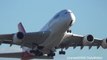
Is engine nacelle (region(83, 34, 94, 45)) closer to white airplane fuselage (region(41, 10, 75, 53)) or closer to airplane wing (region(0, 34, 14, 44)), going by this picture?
white airplane fuselage (region(41, 10, 75, 53))

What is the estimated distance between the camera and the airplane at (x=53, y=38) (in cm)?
2642

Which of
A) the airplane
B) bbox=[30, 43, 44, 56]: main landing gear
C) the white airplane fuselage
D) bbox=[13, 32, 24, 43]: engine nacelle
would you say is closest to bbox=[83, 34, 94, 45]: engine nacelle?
the airplane

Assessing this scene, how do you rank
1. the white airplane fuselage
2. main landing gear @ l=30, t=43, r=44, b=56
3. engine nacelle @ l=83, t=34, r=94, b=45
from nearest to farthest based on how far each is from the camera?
the white airplane fuselage < main landing gear @ l=30, t=43, r=44, b=56 < engine nacelle @ l=83, t=34, r=94, b=45

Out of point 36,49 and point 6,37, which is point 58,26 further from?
point 6,37

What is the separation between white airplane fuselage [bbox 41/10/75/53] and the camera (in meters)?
25.8

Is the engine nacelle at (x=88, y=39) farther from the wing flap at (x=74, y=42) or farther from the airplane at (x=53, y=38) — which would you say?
the wing flap at (x=74, y=42)

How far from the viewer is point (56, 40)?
88.0 ft

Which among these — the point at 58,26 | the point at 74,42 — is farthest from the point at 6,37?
the point at 74,42

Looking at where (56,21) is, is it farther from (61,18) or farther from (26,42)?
(26,42)

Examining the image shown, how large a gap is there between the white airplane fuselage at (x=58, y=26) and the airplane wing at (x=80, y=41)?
2009mm

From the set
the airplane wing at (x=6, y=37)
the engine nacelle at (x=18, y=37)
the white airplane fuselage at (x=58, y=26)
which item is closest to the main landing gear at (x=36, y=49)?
the white airplane fuselage at (x=58, y=26)

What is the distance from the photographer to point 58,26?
2658 cm

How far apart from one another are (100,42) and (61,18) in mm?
8500

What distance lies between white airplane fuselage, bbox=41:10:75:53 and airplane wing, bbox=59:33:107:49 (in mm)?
2009
